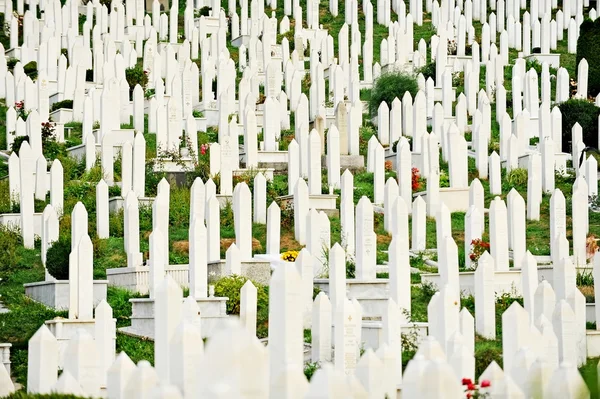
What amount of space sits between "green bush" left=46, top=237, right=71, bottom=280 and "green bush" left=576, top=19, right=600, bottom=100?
1582 cm

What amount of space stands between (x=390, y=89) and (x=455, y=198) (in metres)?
6.03

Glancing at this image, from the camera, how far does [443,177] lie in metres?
24.2

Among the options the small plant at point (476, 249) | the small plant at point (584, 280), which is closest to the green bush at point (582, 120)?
the small plant at point (476, 249)

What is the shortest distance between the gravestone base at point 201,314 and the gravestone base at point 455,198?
709 centimetres

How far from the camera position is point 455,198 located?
22875 mm

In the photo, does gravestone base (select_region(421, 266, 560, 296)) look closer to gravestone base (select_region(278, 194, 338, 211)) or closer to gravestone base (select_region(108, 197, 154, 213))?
gravestone base (select_region(278, 194, 338, 211))

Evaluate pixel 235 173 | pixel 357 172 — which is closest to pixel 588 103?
pixel 357 172

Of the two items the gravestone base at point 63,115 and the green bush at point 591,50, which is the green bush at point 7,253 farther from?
the green bush at point 591,50

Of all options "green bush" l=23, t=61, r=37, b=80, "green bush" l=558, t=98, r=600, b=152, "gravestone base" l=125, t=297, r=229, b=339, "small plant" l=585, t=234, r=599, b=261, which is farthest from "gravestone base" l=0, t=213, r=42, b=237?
"green bush" l=23, t=61, r=37, b=80

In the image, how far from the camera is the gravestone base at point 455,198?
22750 mm

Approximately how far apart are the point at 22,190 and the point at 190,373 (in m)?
12.0

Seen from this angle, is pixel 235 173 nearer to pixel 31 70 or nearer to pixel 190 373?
pixel 31 70

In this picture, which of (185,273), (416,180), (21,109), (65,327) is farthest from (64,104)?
(65,327)

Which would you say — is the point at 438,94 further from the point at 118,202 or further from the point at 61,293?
the point at 61,293
